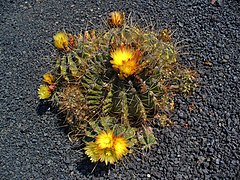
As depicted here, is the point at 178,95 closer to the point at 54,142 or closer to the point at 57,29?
the point at 54,142

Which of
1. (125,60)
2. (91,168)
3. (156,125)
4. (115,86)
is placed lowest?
(91,168)

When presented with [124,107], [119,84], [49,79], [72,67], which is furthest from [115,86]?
[49,79]

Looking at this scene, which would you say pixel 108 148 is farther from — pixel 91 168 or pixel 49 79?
pixel 49 79

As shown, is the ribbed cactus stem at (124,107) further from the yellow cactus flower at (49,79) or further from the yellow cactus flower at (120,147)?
the yellow cactus flower at (49,79)

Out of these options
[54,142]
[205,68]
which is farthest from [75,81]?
[205,68]

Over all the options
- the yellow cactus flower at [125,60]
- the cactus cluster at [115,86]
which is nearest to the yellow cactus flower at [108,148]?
the cactus cluster at [115,86]

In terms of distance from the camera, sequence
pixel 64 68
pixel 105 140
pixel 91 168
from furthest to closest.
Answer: pixel 64 68, pixel 91 168, pixel 105 140
